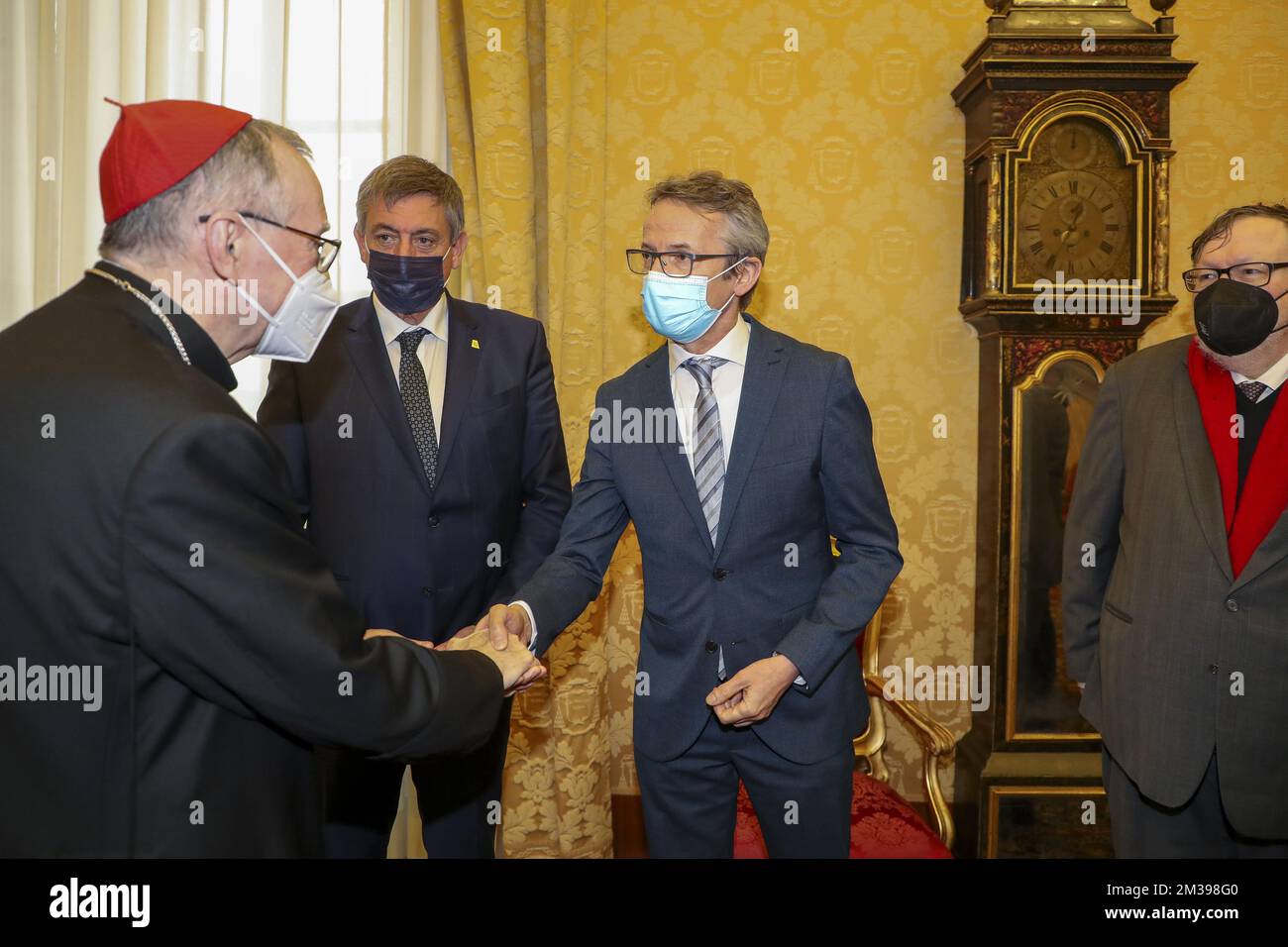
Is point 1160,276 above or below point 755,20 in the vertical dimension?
below

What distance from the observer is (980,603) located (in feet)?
11.8

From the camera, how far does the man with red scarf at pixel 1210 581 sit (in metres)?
2.00

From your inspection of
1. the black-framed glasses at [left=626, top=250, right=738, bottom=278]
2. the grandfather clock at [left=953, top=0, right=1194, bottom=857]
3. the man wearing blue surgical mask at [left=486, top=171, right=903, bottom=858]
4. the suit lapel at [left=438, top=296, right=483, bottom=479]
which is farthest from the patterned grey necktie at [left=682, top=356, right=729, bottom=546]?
the grandfather clock at [left=953, top=0, right=1194, bottom=857]

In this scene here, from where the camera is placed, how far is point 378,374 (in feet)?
7.68

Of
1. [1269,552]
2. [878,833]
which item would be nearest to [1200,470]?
[1269,552]

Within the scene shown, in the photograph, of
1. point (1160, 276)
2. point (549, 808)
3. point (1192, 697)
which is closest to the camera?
point (1192, 697)

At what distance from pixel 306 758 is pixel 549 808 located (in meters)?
2.18

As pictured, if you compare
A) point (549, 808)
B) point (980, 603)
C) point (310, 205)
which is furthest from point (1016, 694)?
point (310, 205)

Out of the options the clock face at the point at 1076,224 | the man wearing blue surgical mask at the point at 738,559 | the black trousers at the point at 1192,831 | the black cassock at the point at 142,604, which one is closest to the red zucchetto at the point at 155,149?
the black cassock at the point at 142,604

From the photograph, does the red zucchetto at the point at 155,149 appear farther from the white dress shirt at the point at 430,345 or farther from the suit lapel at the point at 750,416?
the suit lapel at the point at 750,416

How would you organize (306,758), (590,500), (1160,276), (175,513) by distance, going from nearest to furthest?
(175,513)
(306,758)
(590,500)
(1160,276)

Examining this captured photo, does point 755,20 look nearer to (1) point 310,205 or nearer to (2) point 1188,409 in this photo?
(2) point 1188,409

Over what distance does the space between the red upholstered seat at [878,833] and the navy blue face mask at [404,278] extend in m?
1.47

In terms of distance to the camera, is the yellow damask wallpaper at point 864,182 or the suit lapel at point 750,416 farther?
the yellow damask wallpaper at point 864,182
